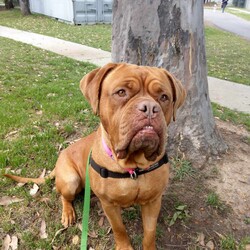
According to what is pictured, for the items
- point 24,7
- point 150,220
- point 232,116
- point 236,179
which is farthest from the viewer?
point 24,7

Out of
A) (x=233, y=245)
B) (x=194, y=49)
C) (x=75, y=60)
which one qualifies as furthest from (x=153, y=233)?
(x=75, y=60)

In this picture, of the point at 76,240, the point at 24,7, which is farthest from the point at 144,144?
the point at 24,7

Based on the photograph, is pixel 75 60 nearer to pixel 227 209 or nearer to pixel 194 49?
pixel 194 49

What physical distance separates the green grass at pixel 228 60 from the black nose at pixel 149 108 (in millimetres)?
6394

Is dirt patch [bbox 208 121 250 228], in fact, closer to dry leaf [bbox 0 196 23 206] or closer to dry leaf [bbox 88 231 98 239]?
dry leaf [bbox 88 231 98 239]

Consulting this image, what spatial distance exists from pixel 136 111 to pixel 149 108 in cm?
9

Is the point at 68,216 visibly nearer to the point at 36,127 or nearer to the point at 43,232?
the point at 43,232

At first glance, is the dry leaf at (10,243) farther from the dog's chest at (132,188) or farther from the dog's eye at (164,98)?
the dog's eye at (164,98)

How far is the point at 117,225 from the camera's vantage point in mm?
2572

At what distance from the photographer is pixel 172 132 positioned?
11.9 feet

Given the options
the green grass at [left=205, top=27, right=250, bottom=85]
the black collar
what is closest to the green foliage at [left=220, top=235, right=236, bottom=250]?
the black collar

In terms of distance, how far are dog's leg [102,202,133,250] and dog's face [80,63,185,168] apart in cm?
46

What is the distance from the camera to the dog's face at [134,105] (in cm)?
192

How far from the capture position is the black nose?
189 centimetres
